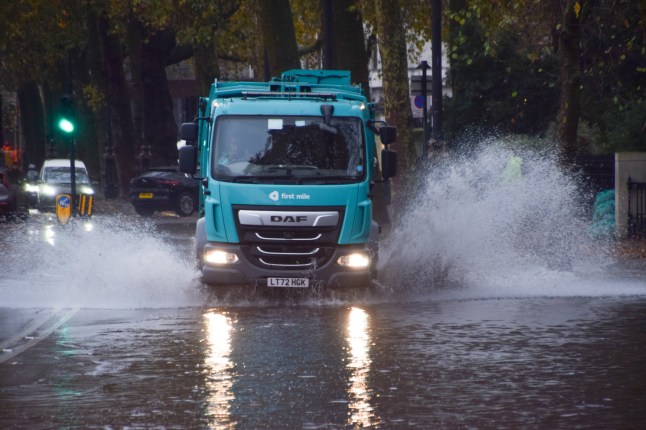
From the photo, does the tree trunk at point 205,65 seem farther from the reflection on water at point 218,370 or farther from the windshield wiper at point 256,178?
the reflection on water at point 218,370

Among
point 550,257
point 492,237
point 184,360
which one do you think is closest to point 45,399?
point 184,360

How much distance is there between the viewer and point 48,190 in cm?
4666

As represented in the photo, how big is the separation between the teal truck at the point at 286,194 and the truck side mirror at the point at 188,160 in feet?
0.04

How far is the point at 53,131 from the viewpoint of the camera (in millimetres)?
63906

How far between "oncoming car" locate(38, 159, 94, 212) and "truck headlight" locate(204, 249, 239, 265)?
29210 millimetres

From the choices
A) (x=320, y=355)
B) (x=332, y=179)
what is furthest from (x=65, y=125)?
(x=320, y=355)

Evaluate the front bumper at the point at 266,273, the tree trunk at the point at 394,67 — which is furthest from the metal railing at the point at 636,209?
the front bumper at the point at 266,273

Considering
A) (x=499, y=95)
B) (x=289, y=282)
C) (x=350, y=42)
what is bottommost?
(x=289, y=282)

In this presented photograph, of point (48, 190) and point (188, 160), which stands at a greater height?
point (188, 160)

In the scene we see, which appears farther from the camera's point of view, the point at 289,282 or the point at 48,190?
the point at 48,190

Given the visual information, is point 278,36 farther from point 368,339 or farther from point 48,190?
point 368,339

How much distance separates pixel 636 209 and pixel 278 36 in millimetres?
10887

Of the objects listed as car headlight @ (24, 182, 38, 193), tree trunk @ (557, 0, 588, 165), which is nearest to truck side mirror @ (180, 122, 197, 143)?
tree trunk @ (557, 0, 588, 165)

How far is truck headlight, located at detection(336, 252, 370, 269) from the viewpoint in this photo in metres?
16.8
